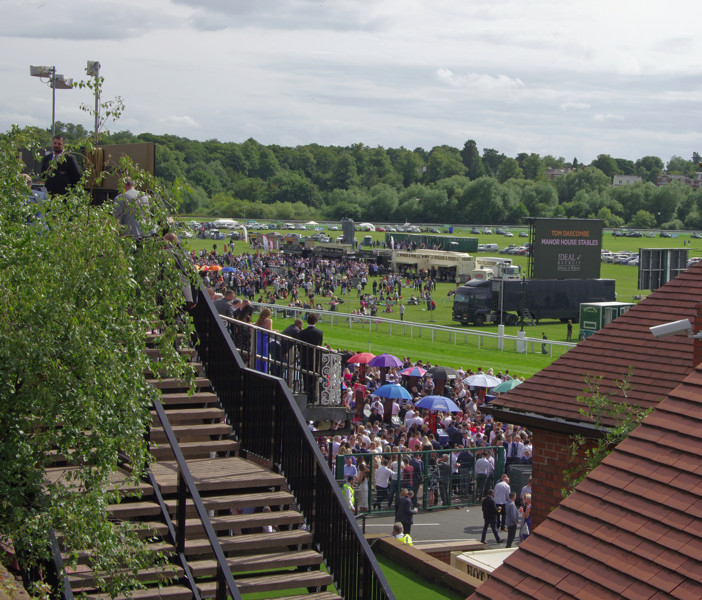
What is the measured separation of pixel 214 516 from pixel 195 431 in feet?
3.46

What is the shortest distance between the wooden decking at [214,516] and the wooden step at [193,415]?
11 mm

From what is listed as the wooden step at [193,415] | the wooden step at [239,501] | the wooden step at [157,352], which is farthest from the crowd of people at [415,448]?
the wooden step at [239,501]

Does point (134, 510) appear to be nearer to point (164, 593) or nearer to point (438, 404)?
point (164, 593)

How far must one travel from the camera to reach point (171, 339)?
279 inches

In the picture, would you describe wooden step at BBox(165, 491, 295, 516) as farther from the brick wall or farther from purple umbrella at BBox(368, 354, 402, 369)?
purple umbrella at BBox(368, 354, 402, 369)

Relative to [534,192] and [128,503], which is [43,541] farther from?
[534,192]

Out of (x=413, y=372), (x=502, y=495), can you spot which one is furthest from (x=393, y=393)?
(x=502, y=495)

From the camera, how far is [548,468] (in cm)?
1044

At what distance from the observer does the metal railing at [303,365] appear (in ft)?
34.8

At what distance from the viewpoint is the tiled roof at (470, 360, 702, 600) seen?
15.8 ft

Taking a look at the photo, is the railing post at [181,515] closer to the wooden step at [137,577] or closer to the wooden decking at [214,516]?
the wooden decking at [214,516]

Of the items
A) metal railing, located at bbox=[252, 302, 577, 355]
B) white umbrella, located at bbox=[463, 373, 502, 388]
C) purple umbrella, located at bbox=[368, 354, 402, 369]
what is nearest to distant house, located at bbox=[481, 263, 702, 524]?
white umbrella, located at bbox=[463, 373, 502, 388]

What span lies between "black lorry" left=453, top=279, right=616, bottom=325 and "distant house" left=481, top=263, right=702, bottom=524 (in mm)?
37743

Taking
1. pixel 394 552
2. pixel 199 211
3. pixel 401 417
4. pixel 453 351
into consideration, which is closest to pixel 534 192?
pixel 199 211
